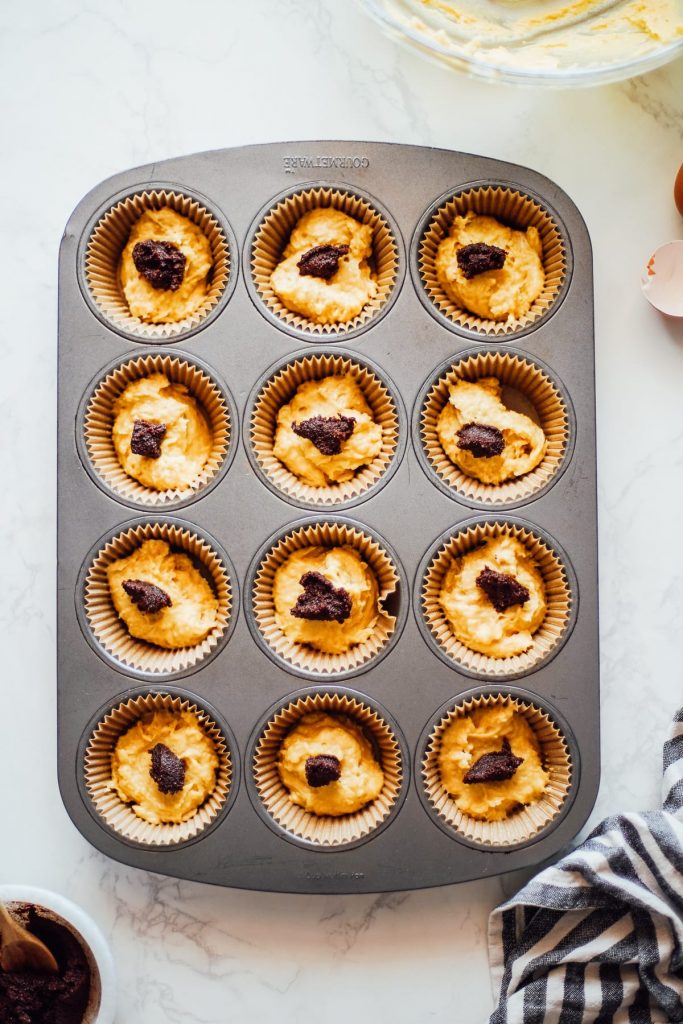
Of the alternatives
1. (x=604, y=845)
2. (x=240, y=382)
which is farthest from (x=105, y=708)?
(x=604, y=845)

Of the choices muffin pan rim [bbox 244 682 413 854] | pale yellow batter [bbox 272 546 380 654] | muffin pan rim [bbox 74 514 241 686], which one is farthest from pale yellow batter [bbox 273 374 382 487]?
muffin pan rim [bbox 244 682 413 854]

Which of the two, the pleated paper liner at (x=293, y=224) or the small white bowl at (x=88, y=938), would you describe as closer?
the small white bowl at (x=88, y=938)

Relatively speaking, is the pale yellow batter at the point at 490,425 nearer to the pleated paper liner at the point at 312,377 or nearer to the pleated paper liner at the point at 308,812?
the pleated paper liner at the point at 312,377

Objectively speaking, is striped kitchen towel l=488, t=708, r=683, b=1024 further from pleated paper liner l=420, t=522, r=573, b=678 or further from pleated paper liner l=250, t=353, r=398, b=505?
pleated paper liner l=250, t=353, r=398, b=505

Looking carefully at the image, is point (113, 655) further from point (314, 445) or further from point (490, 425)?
point (490, 425)

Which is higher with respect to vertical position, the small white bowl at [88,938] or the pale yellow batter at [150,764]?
the pale yellow batter at [150,764]

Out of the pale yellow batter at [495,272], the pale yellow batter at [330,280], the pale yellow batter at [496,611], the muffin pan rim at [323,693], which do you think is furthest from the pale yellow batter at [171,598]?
the pale yellow batter at [495,272]
